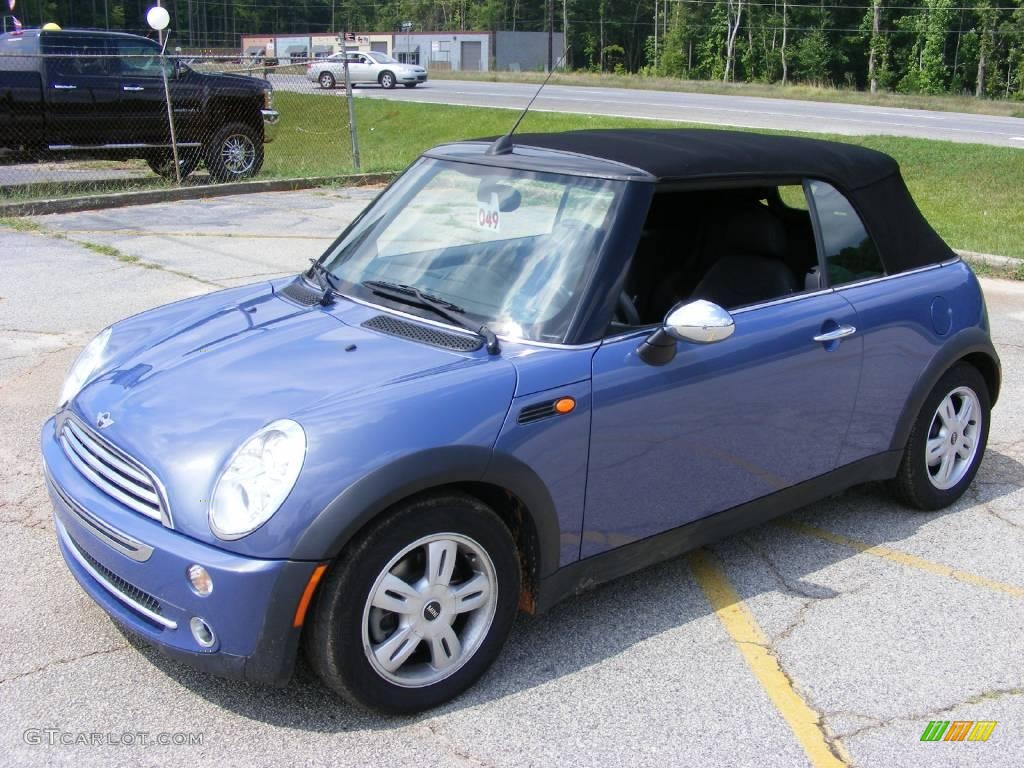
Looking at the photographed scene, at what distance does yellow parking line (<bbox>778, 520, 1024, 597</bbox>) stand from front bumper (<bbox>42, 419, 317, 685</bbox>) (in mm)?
2566

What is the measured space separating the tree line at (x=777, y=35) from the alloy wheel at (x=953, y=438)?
137 feet

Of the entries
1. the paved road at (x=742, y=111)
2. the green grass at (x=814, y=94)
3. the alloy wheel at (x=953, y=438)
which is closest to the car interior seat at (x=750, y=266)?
the alloy wheel at (x=953, y=438)

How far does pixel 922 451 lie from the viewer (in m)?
4.65

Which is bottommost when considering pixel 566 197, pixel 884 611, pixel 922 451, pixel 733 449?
pixel 884 611

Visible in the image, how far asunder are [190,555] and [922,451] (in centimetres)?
321

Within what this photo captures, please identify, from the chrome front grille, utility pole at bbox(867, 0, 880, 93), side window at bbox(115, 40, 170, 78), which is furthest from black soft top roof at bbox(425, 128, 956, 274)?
utility pole at bbox(867, 0, 880, 93)

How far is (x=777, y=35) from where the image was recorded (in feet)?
237

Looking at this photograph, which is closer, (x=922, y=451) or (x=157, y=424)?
(x=157, y=424)

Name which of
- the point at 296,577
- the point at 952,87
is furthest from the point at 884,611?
the point at 952,87

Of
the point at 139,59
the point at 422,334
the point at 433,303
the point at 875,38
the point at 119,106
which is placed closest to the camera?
the point at 422,334

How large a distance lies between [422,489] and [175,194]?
38.7ft

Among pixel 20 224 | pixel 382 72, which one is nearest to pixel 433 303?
pixel 20 224

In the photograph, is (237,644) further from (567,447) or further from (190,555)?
(567,447)

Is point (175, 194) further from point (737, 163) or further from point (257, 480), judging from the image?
point (257, 480)
